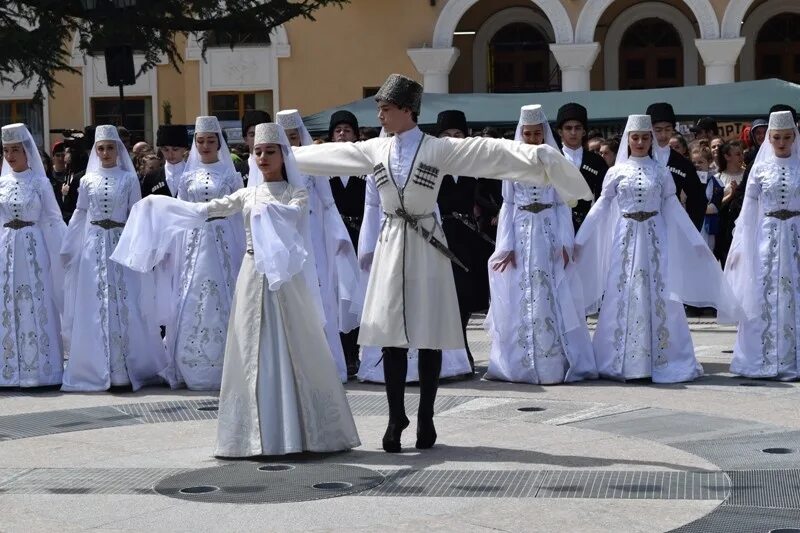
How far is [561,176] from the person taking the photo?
7.86 meters

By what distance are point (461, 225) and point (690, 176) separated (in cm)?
187

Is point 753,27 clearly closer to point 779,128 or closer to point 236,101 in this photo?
point 236,101

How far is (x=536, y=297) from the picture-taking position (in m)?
11.3

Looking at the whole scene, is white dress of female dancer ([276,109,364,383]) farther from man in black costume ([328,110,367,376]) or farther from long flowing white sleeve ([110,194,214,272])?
long flowing white sleeve ([110,194,214,272])

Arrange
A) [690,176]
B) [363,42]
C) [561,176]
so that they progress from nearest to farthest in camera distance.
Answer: [561,176] < [690,176] < [363,42]

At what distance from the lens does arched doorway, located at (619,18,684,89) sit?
106ft

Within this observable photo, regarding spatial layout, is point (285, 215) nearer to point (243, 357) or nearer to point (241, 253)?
point (243, 357)

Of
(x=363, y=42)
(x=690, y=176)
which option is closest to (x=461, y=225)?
(x=690, y=176)

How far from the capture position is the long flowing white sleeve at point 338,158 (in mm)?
8438

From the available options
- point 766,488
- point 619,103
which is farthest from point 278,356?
point 619,103

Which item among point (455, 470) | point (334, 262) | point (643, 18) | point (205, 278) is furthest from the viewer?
point (643, 18)

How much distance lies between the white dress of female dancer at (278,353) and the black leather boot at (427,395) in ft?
1.14

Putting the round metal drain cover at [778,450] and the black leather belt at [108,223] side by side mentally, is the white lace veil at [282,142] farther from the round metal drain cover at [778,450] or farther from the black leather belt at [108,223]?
the black leather belt at [108,223]

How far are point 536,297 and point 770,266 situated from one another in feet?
5.55
